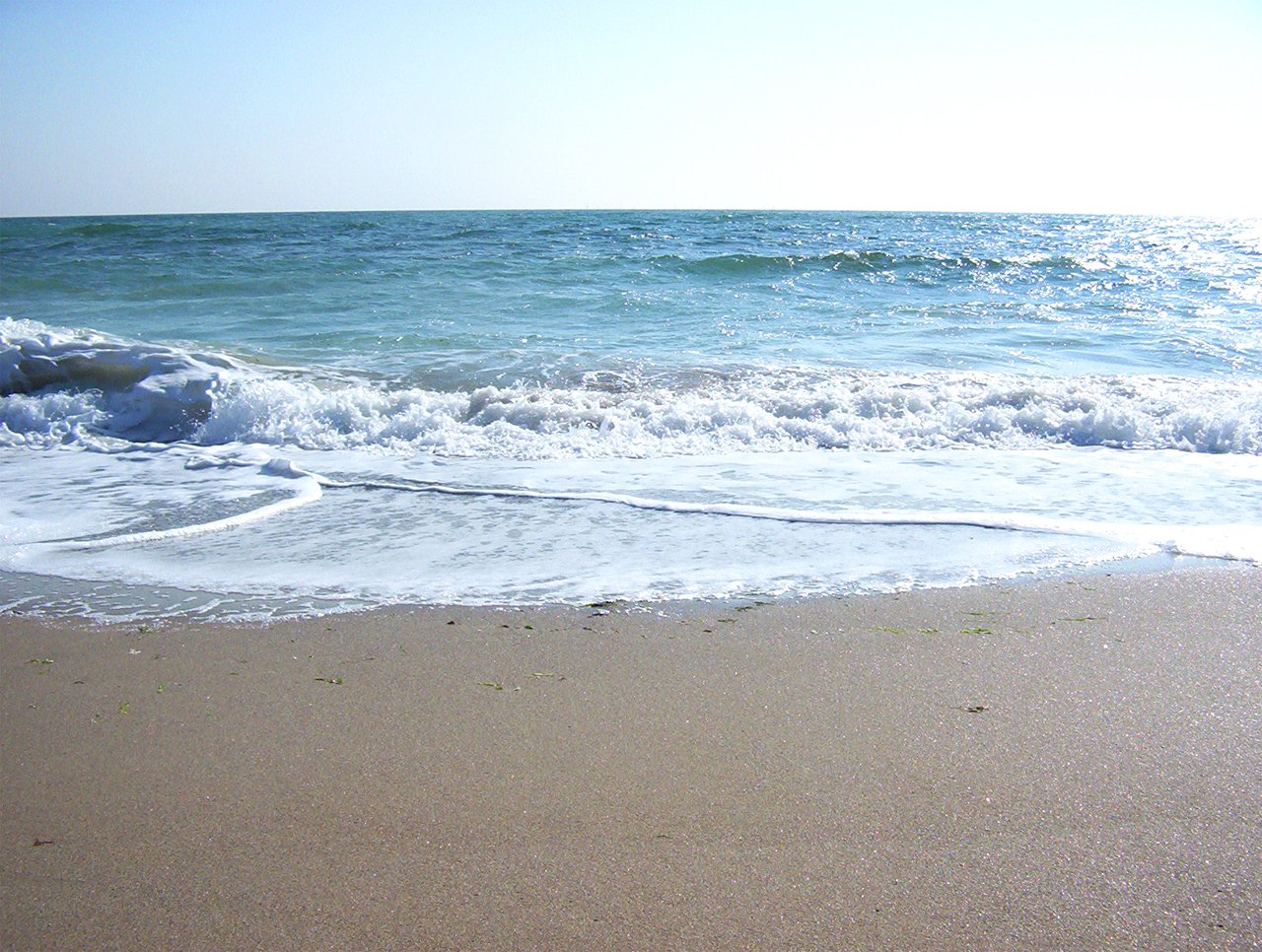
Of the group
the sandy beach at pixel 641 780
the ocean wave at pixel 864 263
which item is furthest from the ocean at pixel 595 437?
the ocean wave at pixel 864 263

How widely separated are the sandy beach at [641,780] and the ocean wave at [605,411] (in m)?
3.35

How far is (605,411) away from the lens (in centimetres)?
704

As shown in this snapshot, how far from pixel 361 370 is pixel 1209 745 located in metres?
7.85

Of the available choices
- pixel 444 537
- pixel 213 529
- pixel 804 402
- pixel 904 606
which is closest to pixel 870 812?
pixel 904 606

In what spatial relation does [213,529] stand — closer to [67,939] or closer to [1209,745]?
[67,939]

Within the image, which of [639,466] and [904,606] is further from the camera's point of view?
[639,466]

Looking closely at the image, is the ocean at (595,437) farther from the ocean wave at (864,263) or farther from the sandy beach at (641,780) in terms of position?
the ocean wave at (864,263)

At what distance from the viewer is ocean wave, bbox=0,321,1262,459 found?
653 cm

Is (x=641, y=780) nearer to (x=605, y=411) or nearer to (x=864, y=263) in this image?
(x=605, y=411)

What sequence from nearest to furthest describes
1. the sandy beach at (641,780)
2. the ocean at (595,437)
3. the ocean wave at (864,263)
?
the sandy beach at (641,780) → the ocean at (595,437) → the ocean wave at (864,263)

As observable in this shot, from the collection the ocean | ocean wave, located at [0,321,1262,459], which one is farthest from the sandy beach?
ocean wave, located at [0,321,1262,459]

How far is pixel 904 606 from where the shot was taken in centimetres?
325

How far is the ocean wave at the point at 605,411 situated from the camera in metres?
6.53

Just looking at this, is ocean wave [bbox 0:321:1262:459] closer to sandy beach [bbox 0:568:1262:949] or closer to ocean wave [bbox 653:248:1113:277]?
sandy beach [bbox 0:568:1262:949]
